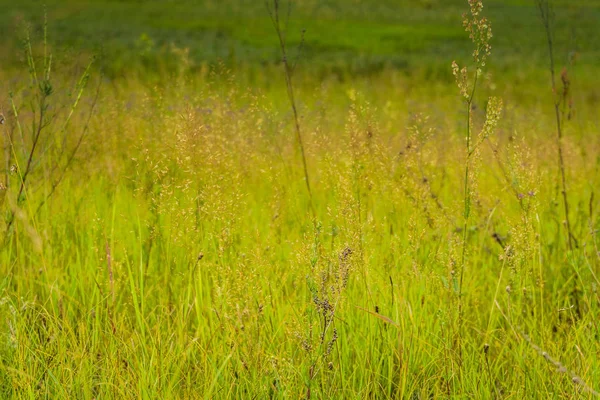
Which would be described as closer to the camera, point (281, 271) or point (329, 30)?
point (281, 271)

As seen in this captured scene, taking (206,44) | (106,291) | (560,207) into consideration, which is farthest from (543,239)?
(206,44)

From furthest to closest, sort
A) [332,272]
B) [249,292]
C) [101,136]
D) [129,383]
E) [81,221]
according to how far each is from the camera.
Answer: [101,136], [81,221], [249,292], [129,383], [332,272]

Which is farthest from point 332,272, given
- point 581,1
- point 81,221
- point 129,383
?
point 581,1

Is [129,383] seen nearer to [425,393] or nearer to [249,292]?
[249,292]

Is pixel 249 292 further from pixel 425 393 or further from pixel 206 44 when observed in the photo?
pixel 206 44

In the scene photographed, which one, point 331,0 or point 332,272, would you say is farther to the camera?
point 331,0

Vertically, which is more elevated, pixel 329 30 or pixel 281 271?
pixel 329 30

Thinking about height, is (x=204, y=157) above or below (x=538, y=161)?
above

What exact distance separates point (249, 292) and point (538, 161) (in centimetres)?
261

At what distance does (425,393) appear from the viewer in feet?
6.23

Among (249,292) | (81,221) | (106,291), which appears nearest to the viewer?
(249,292)

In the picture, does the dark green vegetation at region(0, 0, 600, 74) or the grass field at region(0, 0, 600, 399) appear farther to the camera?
the dark green vegetation at region(0, 0, 600, 74)

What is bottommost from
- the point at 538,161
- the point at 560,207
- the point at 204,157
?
the point at 560,207

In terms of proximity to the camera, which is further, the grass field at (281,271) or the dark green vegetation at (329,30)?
the dark green vegetation at (329,30)
